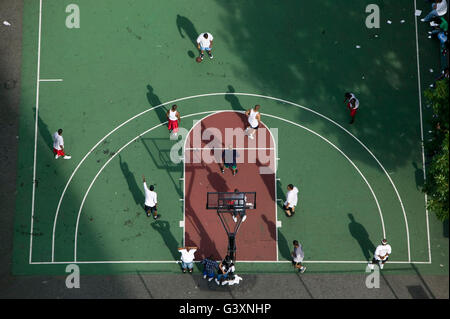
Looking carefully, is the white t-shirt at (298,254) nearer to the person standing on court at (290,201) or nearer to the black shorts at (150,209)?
the person standing on court at (290,201)

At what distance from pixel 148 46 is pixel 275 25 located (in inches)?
245

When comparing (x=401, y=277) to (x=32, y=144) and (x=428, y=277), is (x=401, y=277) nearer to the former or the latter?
(x=428, y=277)

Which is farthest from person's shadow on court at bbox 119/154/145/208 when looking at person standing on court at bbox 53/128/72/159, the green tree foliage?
the green tree foliage

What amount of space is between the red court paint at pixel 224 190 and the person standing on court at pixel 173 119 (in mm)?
794

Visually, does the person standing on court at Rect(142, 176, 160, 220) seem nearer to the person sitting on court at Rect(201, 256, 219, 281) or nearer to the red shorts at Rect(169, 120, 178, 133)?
the red shorts at Rect(169, 120, 178, 133)

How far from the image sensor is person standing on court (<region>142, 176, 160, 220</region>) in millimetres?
19578

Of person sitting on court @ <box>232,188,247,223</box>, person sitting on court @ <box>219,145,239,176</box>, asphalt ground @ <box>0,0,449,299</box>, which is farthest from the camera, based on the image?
person sitting on court @ <box>219,145,239,176</box>

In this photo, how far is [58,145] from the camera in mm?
20688

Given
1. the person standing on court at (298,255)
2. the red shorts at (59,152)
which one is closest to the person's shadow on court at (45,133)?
the red shorts at (59,152)

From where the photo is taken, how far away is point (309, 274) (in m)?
20.3

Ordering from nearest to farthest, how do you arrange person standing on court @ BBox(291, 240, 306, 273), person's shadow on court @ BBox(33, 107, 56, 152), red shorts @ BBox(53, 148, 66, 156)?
person standing on court @ BBox(291, 240, 306, 273) → red shorts @ BBox(53, 148, 66, 156) → person's shadow on court @ BBox(33, 107, 56, 152)

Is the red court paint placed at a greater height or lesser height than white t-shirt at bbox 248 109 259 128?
lesser

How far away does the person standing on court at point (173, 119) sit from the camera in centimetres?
2088

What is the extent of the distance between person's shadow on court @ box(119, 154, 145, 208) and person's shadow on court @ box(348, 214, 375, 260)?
A: 30.0 ft
